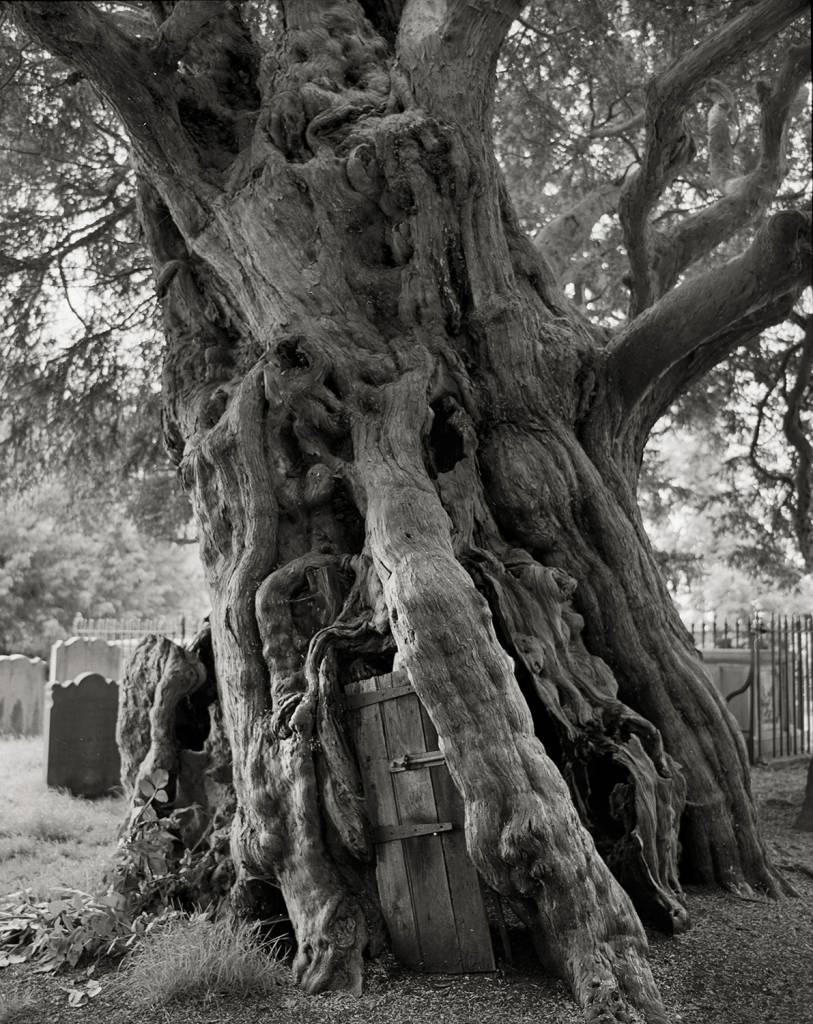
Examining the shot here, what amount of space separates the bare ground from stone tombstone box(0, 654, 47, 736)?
1059 centimetres

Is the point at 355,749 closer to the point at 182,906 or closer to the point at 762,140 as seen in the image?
the point at 182,906

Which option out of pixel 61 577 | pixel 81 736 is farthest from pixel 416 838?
pixel 61 577

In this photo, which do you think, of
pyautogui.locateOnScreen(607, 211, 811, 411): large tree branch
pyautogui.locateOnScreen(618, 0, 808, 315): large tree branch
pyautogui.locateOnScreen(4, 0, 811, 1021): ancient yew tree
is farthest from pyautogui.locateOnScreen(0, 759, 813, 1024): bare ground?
pyautogui.locateOnScreen(618, 0, 808, 315): large tree branch

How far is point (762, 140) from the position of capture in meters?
8.38

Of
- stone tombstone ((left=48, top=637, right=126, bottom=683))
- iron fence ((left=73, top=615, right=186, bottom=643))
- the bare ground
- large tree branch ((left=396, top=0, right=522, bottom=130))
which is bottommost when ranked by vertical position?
the bare ground

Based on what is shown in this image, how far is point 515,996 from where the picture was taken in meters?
4.12

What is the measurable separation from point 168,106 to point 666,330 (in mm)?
3716

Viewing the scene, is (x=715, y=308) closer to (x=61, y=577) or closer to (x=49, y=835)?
(x=49, y=835)

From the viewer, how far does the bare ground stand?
401 cm

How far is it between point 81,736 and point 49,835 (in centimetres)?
204

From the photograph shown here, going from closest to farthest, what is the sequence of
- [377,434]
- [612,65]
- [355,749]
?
[355,749] < [377,434] < [612,65]

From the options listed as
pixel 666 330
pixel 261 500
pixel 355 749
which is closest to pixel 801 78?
pixel 666 330

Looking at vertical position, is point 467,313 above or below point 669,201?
below

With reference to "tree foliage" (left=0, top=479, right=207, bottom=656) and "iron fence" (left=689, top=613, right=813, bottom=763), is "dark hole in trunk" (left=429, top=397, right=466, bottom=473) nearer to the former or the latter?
"iron fence" (left=689, top=613, right=813, bottom=763)
